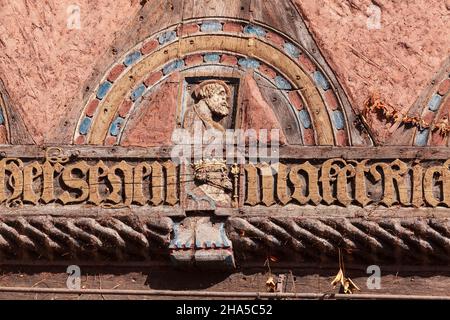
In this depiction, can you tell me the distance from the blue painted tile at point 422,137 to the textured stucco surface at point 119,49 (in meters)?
0.23

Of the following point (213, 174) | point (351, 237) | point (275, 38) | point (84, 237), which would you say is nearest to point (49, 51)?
point (84, 237)

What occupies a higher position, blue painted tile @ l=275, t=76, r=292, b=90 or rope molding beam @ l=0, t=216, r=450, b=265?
blue painted tile @ l=275, t=76, r=292, b=90

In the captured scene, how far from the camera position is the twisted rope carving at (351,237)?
16969mm

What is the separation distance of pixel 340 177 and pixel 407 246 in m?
0.76

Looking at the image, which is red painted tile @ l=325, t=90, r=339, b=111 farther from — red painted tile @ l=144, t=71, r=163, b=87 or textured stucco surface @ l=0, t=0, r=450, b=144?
red painted tile @ l=144, t=71, r=163, b=87

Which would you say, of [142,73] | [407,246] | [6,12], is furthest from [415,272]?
[6,12]

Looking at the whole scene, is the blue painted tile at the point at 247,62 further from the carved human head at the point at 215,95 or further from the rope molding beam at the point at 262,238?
the rope molding beam at the point at 262,238

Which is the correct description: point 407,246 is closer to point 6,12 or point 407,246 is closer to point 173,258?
point 173,258

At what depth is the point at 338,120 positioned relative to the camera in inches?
686

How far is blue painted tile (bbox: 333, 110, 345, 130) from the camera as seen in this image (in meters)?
17.4

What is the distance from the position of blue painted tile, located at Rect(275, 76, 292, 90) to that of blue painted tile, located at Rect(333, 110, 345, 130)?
16.5 inches

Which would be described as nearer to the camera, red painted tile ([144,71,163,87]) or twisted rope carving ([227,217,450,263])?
twisted rope carving ([227,217,450,263])

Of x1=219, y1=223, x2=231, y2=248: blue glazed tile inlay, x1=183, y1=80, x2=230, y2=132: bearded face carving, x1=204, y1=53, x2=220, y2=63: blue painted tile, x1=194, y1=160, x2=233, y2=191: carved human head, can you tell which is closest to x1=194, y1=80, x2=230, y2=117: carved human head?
x1=183, y1=80, x2=230, y2=132: bearded face carving

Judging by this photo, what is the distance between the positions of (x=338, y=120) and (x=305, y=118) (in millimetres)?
261
